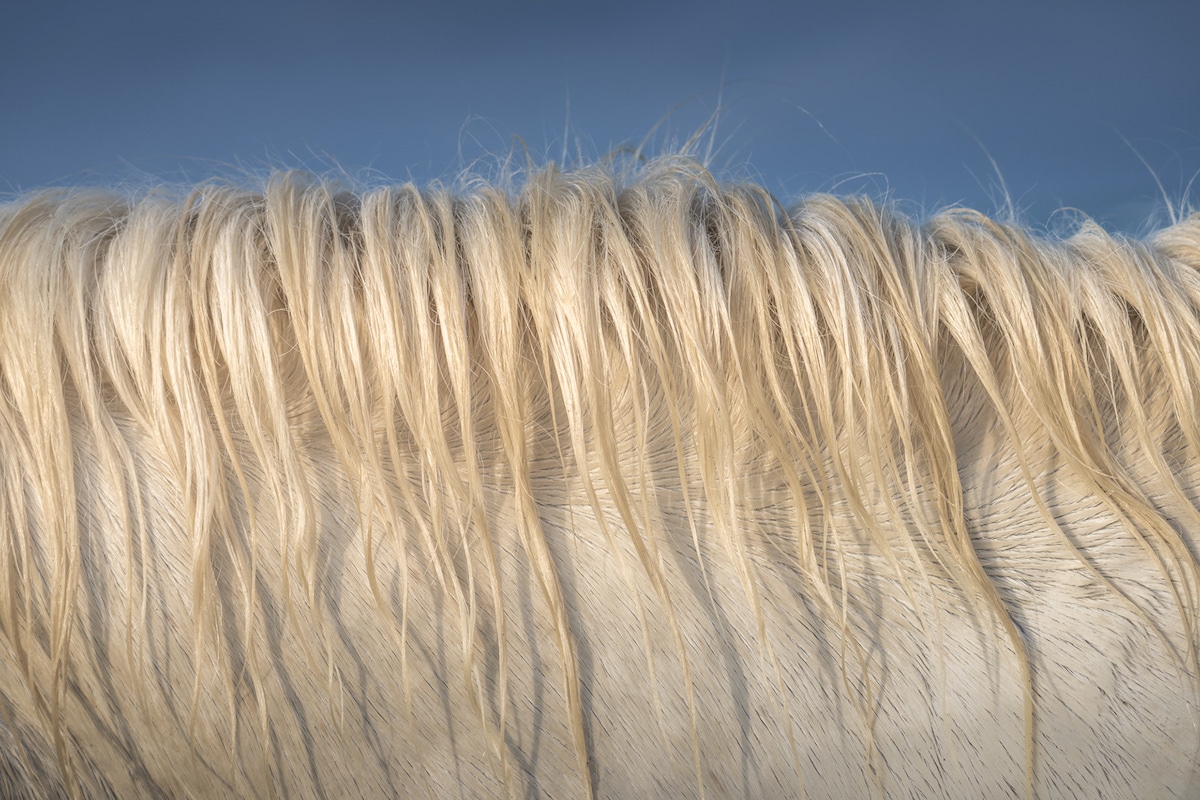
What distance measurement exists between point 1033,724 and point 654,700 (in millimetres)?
228

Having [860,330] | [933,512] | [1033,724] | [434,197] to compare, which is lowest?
[1033,724]

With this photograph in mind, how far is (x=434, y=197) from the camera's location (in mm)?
476

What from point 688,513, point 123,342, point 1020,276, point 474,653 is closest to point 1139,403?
point 1020,276

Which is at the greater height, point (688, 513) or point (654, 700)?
point (688, 513)

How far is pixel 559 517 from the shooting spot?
0.42m

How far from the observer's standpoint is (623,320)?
1.37 ft

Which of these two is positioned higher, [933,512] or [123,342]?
[123,342]

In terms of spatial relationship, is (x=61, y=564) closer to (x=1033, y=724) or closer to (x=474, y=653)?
(x=474, y=653)

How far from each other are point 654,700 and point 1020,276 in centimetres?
34

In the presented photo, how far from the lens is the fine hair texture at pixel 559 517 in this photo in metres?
0.40

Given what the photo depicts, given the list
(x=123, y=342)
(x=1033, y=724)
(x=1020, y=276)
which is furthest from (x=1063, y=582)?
(x=123, y=342)

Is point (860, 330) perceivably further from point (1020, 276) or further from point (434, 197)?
point (434, 197)

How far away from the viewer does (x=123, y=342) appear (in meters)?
0.41

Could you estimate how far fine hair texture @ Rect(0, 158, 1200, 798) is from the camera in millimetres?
403
